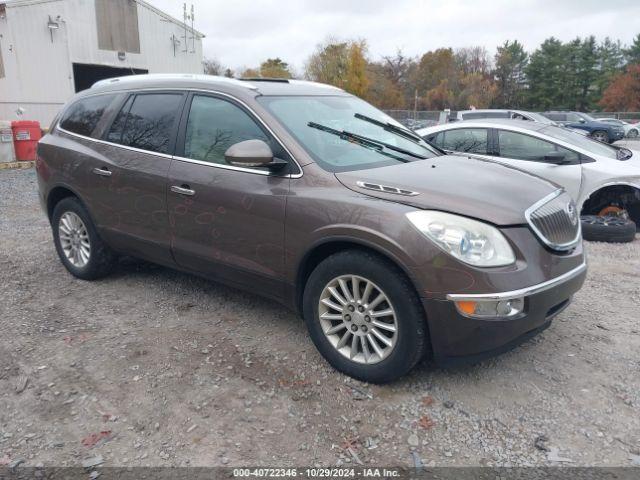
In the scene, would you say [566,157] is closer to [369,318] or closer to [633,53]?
[369,318]

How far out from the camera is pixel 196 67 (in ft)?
87.4

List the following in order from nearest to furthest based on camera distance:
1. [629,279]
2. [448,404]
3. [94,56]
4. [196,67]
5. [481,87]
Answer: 1. [448,404]
2. [629,279]
3. [94,56]
4. [196,67]
5. [481,87]

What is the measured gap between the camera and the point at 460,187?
3.21 metres

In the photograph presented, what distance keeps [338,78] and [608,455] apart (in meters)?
52.5

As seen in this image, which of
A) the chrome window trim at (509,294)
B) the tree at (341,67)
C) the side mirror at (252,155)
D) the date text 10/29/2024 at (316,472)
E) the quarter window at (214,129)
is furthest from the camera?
the tree at (341,67)

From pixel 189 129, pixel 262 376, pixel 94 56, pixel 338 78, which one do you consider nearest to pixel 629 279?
pixel 262 376

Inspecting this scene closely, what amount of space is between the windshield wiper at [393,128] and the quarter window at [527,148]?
9.96 ft

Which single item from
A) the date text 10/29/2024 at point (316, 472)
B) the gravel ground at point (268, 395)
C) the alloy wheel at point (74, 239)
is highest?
the alloy wheel at point (74, 239)

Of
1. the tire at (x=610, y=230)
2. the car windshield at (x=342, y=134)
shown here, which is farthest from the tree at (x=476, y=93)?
the car windshield at (x=342, y=134)

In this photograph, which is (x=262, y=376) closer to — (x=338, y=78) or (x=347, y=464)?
(x=347, y=464)

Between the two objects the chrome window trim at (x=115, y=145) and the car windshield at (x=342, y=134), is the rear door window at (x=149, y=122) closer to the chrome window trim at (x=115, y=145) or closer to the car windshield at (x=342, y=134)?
the chrome window trim at (x=115, y=145)

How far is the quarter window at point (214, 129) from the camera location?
379cm

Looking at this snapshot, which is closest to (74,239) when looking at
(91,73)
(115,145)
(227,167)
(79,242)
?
(79,242)

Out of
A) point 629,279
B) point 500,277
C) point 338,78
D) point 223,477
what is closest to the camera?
point 223,477
